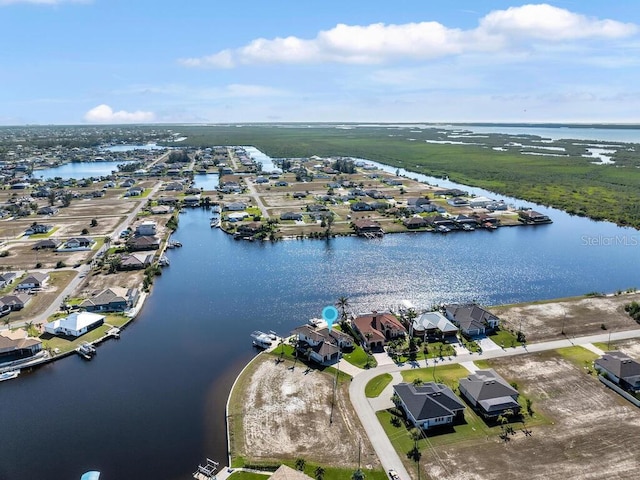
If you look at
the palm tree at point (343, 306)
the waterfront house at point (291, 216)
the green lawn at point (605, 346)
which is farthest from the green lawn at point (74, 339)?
the waterfront house at point (291, 216)

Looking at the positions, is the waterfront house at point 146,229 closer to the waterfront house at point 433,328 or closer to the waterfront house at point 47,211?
the waterfront house at point 47,211

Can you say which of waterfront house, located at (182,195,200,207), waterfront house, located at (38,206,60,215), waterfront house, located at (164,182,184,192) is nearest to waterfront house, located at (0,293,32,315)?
waterfront house, located at (38,206,60,215)

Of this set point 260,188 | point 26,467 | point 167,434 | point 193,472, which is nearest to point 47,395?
point 26,467

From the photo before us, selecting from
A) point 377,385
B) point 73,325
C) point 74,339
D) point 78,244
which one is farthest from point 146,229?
point 377,385

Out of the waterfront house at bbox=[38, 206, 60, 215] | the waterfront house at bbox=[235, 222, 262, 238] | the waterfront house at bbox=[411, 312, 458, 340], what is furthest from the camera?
the waterfront house at bbox=[38, 206, 60, 215]

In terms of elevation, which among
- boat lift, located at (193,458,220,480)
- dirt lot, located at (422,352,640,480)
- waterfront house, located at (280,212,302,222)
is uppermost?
waterfront house, located at (280,212,302,222)

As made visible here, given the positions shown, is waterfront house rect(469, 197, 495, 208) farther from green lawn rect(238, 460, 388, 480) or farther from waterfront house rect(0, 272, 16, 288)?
waterfront house rect(0, 272, 16, 288)

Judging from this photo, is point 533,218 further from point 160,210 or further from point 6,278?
point 6,278
